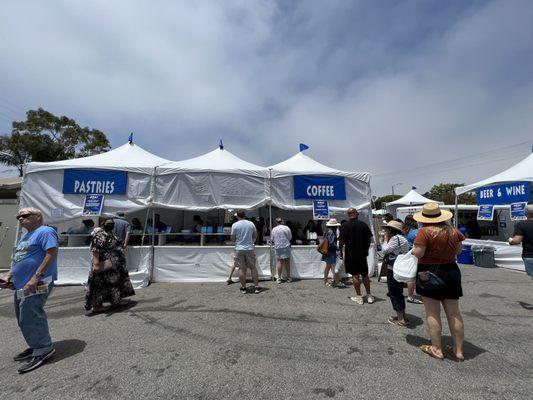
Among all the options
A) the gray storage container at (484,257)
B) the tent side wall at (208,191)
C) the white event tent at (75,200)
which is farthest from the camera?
the gray storage container at (484,257)

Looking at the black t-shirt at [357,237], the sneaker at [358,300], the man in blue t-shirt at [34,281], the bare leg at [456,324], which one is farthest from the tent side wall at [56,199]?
the bare leg at [456,324]

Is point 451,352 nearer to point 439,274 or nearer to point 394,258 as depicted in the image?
point 439,274

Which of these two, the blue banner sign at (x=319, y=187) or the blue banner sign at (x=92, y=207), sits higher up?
the blue banner sign at (x=319, y=187)

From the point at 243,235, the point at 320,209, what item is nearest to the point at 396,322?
the point at 243,235

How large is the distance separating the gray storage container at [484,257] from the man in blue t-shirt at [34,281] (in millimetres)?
11674

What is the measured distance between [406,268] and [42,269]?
403cm

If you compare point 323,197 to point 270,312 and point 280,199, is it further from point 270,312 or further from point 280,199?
point 270,312

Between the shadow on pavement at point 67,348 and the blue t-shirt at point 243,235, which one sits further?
the blue t-shirt at point 243,235

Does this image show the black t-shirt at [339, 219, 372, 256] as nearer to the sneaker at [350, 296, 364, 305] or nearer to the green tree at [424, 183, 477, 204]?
the sneaker at [350, 296, 364, 305]

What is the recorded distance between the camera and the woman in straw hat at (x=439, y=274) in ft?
9.55

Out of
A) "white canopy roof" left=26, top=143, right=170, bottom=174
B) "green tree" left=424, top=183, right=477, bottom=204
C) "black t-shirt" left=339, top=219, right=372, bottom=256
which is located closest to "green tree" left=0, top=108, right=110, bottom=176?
"white canopy roof" left=26, top=143, right=170, bottom=174

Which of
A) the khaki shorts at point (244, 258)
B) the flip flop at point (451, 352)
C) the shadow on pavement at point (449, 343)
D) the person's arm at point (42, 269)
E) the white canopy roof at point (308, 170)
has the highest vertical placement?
the white canopy roof at point (308, 170)

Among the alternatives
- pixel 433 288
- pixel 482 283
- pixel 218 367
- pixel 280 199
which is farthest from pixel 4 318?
pixel 482 283

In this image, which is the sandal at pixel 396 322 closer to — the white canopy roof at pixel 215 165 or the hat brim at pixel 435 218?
the hat brim at pixel 435 218
